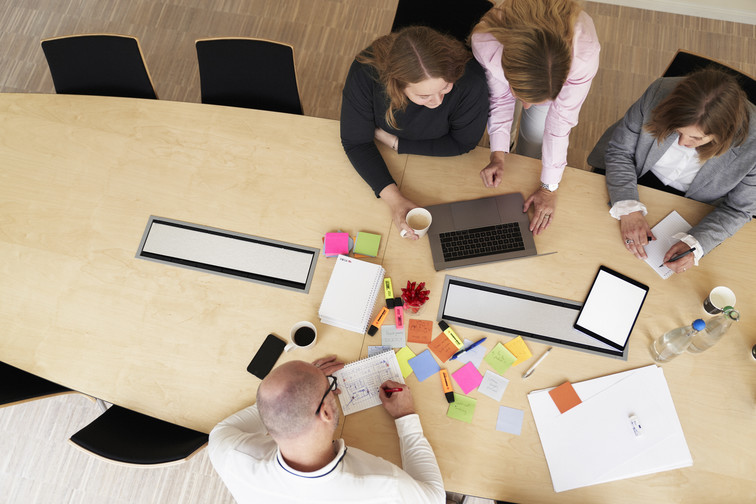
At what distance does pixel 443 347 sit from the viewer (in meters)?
1.52

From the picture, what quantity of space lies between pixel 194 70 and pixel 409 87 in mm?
2191

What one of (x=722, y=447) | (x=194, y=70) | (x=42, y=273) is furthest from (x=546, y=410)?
(x=194, y=70)

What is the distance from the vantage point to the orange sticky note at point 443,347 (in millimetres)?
1509

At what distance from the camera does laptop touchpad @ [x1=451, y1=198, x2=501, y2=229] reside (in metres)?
1.67

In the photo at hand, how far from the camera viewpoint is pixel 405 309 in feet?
5.16

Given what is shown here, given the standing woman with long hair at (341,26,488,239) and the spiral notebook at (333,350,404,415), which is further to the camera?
the spiral notebook at (333,350,404,415)

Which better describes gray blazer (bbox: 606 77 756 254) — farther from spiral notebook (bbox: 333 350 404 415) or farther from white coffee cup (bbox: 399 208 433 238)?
spiral notebook (bbox: 333 350 404 415)

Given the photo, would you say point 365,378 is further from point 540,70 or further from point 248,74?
point 248,74

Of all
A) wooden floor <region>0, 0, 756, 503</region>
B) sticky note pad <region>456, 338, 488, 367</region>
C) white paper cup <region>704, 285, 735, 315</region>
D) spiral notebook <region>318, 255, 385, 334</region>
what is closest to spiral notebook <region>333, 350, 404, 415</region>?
spiral notebook <region>318, 255, 385, 334</region>

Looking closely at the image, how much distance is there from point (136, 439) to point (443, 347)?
1092 mm

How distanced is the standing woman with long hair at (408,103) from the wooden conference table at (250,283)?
8 centimetres

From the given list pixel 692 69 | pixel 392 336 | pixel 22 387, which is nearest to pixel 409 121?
pixel 392 336

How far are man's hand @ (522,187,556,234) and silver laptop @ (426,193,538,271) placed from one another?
1.1 inches

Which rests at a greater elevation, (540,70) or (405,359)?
(540,70)
